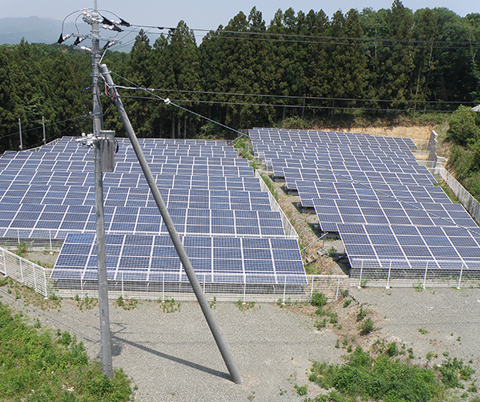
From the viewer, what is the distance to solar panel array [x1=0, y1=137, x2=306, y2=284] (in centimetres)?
1441

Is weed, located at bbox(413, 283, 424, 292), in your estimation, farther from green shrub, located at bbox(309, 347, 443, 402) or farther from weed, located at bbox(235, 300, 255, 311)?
weed, located at bbox(235, 300, 255, 311)

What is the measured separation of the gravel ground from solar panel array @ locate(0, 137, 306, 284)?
128 cm

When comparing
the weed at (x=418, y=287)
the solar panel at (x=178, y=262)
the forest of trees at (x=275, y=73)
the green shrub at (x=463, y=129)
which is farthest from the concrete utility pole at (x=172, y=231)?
the forest of trees at (x=275, y=73)

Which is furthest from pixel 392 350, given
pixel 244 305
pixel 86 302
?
pixel 86 302

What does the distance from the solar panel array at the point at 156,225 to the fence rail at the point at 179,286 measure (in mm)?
96

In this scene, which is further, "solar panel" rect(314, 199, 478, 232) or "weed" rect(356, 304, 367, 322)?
"solar panel" rect(314, 199, 478, 232)

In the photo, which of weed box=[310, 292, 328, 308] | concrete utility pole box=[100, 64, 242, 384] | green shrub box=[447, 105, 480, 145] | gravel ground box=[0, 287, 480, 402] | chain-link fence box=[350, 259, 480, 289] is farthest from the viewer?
green shrub box=[447, 105, 480, 145]

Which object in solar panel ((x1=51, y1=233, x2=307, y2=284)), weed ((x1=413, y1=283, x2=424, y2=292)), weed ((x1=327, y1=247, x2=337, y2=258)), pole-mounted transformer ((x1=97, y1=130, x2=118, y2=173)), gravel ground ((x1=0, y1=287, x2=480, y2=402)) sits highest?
pole-mounted transformer ((x1=97, y1=130, x2=118, y2=173))

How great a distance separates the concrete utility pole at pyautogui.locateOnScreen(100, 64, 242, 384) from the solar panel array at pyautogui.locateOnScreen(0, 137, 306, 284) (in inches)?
164

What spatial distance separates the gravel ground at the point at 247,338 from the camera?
34.8ft

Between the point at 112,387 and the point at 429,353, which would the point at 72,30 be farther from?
the point at 429,353

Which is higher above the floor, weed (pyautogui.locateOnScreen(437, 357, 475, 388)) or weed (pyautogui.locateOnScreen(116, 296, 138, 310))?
weed (pyautogui.locateOnScreen(437, 357, 475, 388))

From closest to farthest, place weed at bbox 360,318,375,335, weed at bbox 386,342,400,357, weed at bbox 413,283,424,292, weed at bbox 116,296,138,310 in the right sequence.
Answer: weed at bbox 386,342,400,357 < weed at bbox 360,318,375,335 < weed at bbox 116,296,138,310 < weed at bbox 413,283,424,292

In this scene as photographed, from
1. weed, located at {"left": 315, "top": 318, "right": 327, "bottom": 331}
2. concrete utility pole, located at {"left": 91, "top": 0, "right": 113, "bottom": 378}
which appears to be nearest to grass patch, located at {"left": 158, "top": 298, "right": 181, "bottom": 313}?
concrete utility pole, located at {"left": 91, "top": 0, "right": 113, "bottom": 378}
